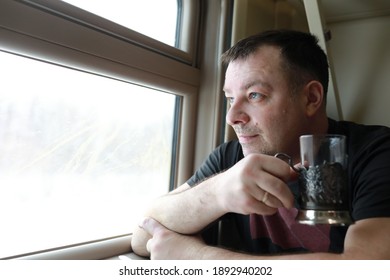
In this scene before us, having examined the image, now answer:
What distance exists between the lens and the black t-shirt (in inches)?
32.4

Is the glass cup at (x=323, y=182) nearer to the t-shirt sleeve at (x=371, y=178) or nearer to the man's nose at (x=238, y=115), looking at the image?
the t-shirt sleeve at (x=371, y=178)

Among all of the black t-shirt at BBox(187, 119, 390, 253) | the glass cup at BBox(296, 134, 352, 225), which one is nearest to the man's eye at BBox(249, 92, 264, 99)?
the black t-shirt at BBox(187, 119, 390, 253)

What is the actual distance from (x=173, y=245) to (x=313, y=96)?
668 mm

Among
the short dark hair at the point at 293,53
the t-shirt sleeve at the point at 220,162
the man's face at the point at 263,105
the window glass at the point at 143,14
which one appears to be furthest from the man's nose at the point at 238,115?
the window glass at the point at 143,14

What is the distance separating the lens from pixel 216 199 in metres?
0.91

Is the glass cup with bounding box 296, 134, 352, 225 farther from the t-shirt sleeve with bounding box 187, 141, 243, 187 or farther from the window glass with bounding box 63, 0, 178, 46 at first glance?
the window glass with bounding box 63, 0, 178, 46

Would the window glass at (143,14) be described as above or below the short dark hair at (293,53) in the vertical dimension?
above

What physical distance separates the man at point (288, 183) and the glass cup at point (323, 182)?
86 millimetres

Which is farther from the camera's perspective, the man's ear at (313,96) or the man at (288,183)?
the man's ear at (313,96)

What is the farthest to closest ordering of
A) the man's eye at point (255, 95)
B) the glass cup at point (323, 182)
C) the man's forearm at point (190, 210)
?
the man's eye at point (255, 95), the man's forearm at point (190, 210), the glass cup at point (323, 182)

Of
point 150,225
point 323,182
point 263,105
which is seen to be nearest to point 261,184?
point 323,182

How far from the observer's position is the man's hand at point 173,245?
95cm

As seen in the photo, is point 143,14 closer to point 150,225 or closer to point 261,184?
point 150,225

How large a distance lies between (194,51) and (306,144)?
99cm
